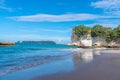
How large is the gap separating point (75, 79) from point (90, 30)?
132537 mm

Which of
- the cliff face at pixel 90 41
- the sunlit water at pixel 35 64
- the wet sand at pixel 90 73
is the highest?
A: the cliff face at pixel 90 41

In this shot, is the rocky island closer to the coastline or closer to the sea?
the sea

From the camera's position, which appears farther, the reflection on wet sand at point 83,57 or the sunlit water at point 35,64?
the reflection on wet sand at point 83,57

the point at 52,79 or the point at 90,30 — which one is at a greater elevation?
the point at 90,30

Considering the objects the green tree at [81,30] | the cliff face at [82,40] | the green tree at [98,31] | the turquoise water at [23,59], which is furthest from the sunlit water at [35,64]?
the green tree at [81,30]

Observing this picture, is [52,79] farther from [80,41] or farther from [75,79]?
[80,41]

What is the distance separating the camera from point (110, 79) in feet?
43.7

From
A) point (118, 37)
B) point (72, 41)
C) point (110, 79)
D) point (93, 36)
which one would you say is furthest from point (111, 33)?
point (110, 79)

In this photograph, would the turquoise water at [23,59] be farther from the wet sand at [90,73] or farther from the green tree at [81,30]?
the green tree at [81,30]

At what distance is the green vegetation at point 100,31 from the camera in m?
129

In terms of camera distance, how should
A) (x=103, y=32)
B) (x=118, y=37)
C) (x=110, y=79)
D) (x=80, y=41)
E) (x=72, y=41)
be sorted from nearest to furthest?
(x=110, y=79), (x=118, y=37), (x=103, y=32), (x=80, y=41), (x=72, y=41)

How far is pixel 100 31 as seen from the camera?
140 metres

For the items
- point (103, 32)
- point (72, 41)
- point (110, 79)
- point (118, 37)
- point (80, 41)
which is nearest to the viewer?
point (110, 79)

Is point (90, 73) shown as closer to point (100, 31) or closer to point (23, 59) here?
point (23, 59)
